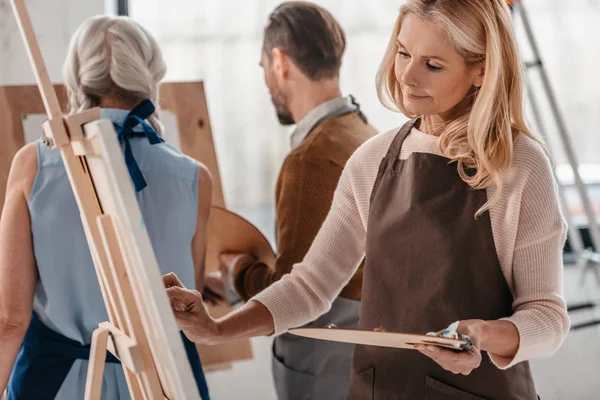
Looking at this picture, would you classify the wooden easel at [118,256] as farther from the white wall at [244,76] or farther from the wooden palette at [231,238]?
the white wall at [244,76]

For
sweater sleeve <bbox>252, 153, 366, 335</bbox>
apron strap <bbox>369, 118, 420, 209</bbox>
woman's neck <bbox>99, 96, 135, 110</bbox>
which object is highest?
woman's neck <bbox>99, 96, 135, 110</bbox>

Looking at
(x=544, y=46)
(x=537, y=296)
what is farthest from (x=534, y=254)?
(x=544, y=46)

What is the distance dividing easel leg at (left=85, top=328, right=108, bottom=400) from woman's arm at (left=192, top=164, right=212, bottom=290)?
68 centimetres

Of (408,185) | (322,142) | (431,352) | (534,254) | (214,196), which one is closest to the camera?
(431,352)

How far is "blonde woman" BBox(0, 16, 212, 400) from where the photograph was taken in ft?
5.72

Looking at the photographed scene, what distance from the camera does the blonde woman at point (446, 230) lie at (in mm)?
1463

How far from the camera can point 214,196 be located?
2867 millimetres

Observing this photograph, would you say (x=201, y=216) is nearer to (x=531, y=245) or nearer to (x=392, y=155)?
(x=392, y=155)

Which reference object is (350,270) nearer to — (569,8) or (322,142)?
(322,142)

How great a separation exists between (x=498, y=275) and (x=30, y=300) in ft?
3.03

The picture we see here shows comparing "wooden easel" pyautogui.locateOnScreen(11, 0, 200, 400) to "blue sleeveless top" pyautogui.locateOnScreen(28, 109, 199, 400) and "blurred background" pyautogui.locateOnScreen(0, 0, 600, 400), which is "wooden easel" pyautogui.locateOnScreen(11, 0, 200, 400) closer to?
"blue sleeveless top" pyautogui.locateOnScreen(28, 109, 199, 400)

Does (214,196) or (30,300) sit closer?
(30,300)

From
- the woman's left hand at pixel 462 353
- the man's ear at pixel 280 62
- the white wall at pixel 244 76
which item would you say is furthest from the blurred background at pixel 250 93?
the woman's left hand at pixel 462 353

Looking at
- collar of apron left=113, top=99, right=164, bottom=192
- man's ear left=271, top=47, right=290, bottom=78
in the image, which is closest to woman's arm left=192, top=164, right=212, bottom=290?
collar of apron left=113, top=99, right=164, bottom=192
